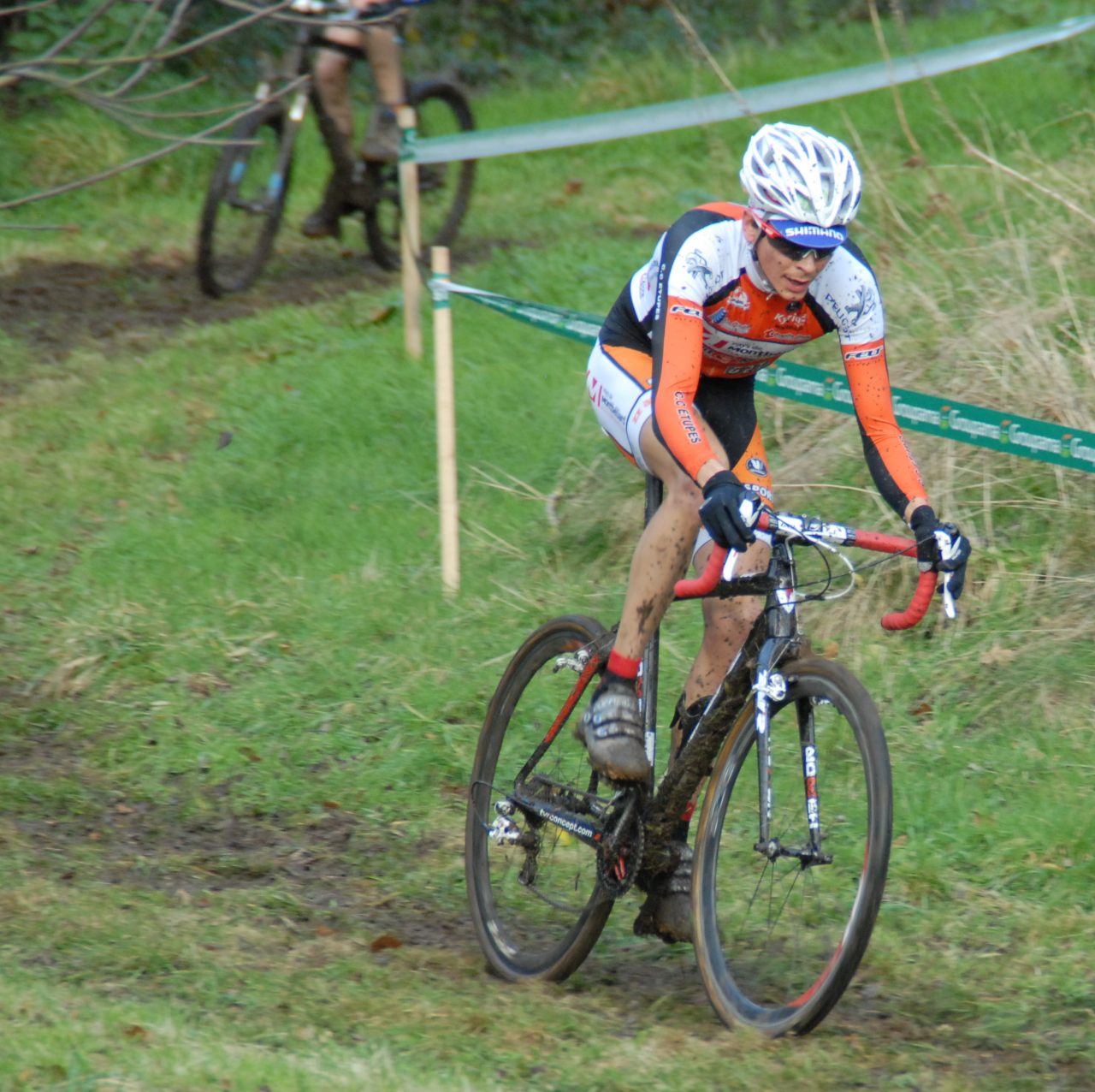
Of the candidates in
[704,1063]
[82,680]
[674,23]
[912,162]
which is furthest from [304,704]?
[674,23]

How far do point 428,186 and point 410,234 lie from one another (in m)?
2.09

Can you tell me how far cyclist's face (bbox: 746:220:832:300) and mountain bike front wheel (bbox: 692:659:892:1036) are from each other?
96 cm

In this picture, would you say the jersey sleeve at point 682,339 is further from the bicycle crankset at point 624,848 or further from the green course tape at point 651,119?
the green course tape at point 651,119

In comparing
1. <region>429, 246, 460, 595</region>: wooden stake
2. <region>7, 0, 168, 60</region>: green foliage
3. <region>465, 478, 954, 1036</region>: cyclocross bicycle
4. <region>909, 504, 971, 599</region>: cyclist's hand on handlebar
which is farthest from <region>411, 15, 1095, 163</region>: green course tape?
<region>909, 504, 971, 599</region>: cyclist's hand on handlebar

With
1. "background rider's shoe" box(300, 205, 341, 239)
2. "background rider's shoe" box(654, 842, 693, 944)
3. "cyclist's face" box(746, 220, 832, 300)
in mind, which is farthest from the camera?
"background rider's shoe" box(300, 205, 341, 239)

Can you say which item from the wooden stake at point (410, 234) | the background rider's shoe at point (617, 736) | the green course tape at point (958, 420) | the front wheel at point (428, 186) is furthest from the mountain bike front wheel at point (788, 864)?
the front wheel at point (428, 186)

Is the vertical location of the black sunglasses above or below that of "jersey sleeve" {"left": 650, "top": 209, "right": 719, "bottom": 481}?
above

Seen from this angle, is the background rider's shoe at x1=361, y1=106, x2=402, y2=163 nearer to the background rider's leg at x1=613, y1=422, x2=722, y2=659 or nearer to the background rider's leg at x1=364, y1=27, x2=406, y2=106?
the background rider's leg at x1=364, y1=27, x2=406, y2=106

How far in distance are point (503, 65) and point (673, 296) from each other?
12.5m

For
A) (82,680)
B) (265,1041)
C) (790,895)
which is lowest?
(82,680)

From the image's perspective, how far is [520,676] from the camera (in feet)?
15.9

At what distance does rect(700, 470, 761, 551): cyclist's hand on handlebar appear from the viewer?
140 inches

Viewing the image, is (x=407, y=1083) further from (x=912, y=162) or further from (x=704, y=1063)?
(x=912, y=162)

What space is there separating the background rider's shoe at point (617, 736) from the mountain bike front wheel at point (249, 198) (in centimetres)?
611
